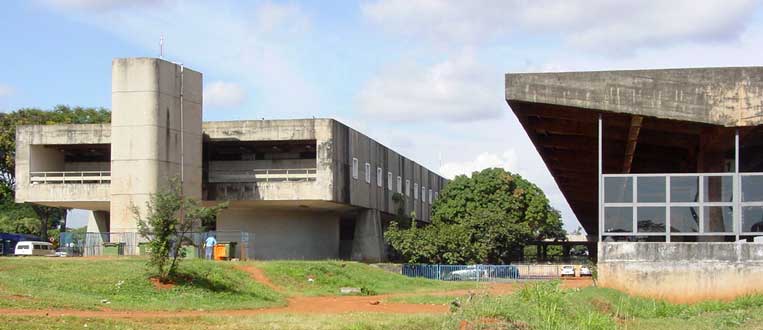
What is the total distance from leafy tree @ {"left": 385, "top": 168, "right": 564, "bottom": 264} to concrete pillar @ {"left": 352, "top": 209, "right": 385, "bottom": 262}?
1752 millimetres

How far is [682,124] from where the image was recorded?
23312 millimetres

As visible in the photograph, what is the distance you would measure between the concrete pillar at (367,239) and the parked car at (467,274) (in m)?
9.26

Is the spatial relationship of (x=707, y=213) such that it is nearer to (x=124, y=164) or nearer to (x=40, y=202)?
(x=124, y=164)

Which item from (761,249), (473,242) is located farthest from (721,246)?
(473,242)

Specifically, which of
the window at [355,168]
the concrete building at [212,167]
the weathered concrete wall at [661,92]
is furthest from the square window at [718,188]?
the window at [355,168]

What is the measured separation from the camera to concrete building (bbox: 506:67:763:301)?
2156 cm

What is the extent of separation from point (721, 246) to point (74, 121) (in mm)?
53935

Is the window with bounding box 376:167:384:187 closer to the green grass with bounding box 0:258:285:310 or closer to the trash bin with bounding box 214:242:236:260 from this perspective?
the trash bin with bounding box 214:242:236:260

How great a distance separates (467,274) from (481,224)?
7.13 metres

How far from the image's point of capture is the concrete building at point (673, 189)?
21.6 meters

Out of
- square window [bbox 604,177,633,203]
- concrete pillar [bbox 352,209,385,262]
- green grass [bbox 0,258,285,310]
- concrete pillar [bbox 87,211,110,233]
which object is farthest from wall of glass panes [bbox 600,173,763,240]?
concrete pillar [bbox 87,211,110,233]

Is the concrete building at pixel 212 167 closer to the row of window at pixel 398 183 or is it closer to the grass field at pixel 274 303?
the row of window at pixel 398 183

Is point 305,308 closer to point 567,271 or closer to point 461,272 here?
point 461,272

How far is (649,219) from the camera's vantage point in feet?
74.4
